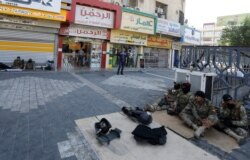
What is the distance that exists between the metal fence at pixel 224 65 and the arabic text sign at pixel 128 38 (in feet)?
35.8

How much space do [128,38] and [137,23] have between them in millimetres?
1513

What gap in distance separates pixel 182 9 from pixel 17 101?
77.9 ft

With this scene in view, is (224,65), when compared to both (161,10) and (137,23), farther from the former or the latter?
(161,10)

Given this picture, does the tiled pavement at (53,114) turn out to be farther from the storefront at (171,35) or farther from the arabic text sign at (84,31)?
the storefront at (171,35)

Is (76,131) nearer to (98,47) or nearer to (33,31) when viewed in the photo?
(33,31)

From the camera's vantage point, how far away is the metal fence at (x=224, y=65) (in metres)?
7.02

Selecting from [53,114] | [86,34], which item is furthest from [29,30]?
[53,114]

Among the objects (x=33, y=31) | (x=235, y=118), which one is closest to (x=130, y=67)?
(x=33, y=31)

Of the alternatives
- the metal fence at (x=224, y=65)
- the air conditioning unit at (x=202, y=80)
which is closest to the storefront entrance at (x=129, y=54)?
the metal fence at (x=224, y=65)

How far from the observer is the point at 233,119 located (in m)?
5.68

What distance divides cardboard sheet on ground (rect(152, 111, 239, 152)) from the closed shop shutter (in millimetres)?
11668

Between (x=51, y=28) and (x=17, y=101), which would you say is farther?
(x=51, y=28)

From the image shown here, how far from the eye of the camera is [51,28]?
15.7m

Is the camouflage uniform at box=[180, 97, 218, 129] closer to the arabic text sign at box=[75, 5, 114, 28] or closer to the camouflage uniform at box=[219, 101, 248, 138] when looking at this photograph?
the camouflage uniform at box=[219, 101, 248, 138]
